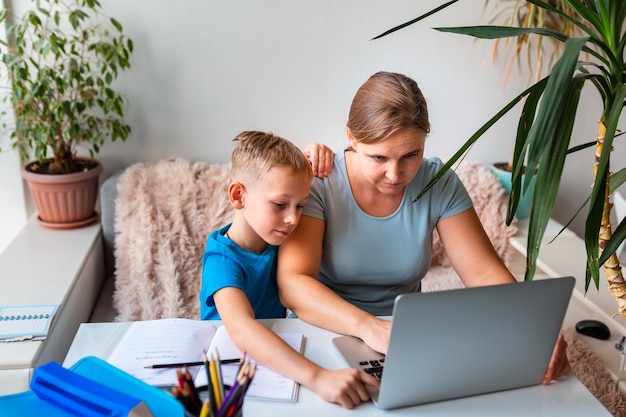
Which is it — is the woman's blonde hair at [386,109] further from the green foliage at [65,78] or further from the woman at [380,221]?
the green foliage at [65,78]

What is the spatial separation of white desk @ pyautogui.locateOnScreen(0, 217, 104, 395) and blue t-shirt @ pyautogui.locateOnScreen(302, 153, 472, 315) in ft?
2.58

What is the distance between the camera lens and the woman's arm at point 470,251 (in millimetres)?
1451

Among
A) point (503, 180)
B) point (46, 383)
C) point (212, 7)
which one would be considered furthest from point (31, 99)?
point (503, 180)

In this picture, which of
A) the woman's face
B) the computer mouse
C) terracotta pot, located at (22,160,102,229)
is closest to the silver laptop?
the woman's face

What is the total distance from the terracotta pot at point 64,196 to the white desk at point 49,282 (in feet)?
0.12

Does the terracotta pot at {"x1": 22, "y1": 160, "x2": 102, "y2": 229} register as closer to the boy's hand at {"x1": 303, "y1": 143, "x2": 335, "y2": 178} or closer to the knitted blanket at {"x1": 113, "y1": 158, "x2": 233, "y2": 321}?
the knitted blanket at {"x1": 113, "y1": 158, "x2": 233, "y2": 321}

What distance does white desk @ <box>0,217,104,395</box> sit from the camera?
5.04 ft

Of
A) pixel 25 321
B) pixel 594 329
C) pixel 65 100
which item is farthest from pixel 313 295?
pixel 65 100

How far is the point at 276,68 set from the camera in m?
2.41

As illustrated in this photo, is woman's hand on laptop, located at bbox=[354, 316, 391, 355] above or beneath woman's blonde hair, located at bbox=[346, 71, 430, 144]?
beneath

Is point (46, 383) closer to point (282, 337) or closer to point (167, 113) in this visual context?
point (282, 337)

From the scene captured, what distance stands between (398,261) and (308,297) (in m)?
0.32

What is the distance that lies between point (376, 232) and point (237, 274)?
1.23 feet

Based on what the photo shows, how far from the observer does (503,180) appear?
248 centimetres
